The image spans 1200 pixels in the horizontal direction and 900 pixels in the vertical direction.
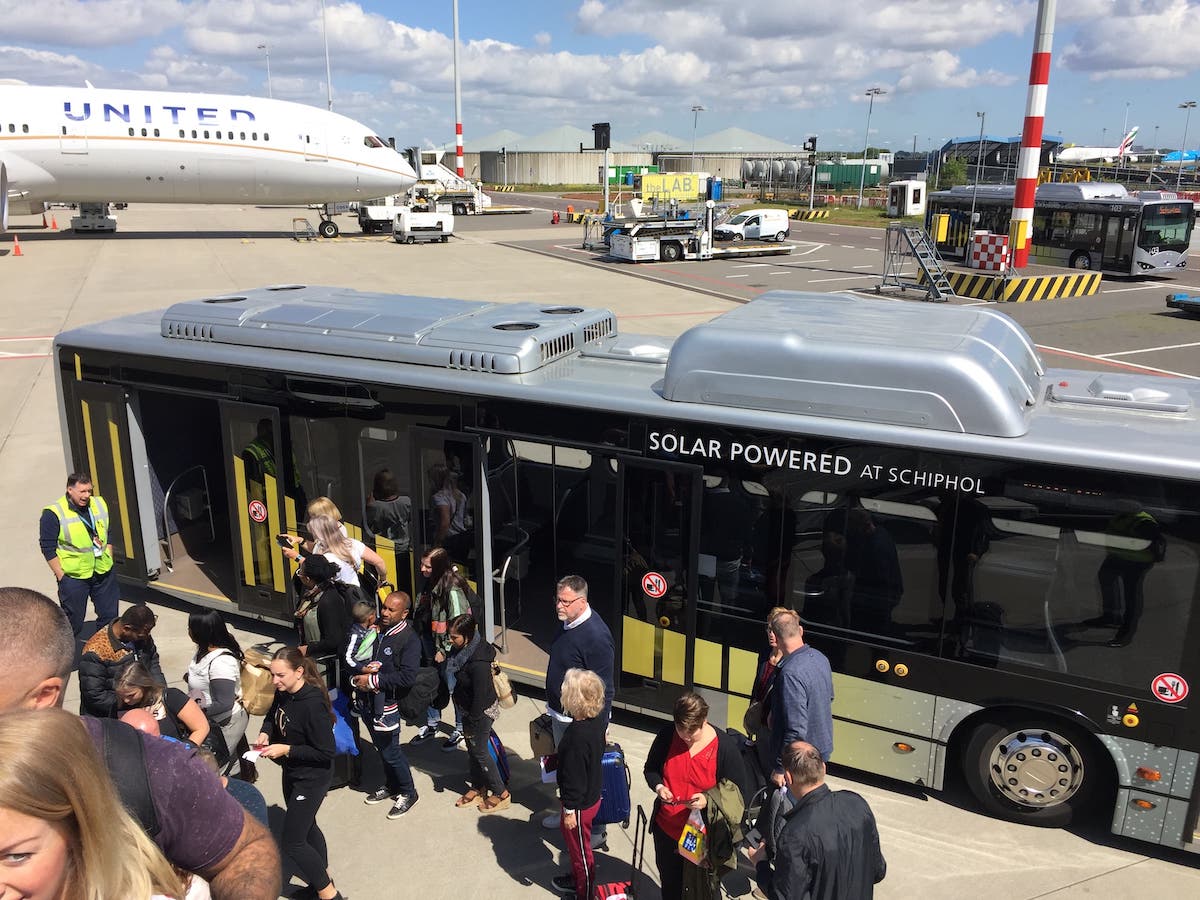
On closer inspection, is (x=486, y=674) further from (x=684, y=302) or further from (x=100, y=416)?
(x=684, y=302)

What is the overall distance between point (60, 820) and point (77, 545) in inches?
239

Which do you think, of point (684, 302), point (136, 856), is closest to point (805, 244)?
point (684, 302)

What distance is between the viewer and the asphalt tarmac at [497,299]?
17.9 ft

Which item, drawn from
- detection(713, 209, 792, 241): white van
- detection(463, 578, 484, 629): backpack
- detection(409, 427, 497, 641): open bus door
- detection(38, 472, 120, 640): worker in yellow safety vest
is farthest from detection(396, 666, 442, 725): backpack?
detection(713, 209, 792, 241): white van

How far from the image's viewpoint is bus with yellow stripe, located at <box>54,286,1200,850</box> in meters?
5.23

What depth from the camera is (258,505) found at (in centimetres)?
789

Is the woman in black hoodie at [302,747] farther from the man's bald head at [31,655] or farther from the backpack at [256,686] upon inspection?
the man's bald head at [31,655]

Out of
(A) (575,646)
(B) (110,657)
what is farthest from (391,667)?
(B) (110,657)

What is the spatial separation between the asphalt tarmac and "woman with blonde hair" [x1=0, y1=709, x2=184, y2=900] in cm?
383

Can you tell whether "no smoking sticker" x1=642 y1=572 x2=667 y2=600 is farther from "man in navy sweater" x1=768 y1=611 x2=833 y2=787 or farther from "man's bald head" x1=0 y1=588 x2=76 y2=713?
"man's bald head" x1=0 y1=588 x2=76 y2=713

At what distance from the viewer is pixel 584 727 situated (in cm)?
467

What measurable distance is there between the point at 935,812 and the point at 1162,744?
1502mm

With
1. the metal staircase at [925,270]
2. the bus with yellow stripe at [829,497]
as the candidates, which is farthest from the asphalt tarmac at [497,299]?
the metal staircase at [925,270]

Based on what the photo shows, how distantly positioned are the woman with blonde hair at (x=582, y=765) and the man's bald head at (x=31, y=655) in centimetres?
→ 252
